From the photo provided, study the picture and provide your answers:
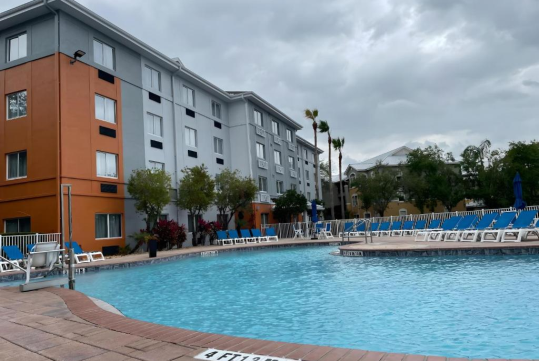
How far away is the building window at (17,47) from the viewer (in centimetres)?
1731

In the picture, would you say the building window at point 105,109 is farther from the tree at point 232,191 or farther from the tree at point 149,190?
the tree at point 232,191

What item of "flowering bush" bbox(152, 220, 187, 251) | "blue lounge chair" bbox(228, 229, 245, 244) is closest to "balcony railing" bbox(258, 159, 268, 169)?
"blue lounge chair" bbox(228, 229, 245, 244)

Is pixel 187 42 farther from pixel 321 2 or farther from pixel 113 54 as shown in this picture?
pixel 321 2

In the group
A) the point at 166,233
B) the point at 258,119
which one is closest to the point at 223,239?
the point at 166,233

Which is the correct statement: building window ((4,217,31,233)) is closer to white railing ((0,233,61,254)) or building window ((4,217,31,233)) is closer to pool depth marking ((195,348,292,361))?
white railing ((0,233,61,254))

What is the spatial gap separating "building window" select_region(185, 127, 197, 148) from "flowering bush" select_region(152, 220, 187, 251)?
21.8 feet

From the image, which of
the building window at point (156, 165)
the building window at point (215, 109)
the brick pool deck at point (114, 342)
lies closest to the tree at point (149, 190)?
the building window at point (156, 165)

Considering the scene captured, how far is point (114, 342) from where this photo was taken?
3434 mm

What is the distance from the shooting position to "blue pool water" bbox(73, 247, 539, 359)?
4387 mm

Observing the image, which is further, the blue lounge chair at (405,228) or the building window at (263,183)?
the building window at (263,183)

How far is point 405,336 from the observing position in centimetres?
449

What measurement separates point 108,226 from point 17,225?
3.58m

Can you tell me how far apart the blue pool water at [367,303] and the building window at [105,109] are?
10295 mm

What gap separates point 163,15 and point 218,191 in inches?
465
